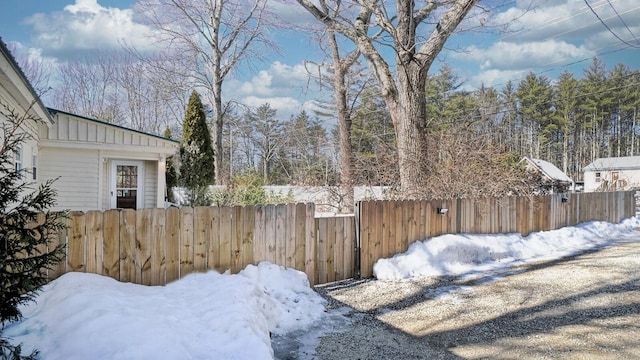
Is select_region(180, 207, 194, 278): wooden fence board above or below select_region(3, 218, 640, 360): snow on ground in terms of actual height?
above

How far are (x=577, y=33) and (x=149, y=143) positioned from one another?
19.5 metres

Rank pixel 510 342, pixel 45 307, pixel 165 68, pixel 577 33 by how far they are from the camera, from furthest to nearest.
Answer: pixel 165 68, pixel 577 33, pixel 510 342, pixel 45 307

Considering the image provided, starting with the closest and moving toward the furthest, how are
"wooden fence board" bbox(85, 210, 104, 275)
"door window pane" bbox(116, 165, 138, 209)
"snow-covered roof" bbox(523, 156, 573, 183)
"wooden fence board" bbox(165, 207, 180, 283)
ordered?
"wooden fence board" bbox(85, 210, 104, 275) < "wooden fence board" bbox(165, 207, 180, 283) < "door window pane" bbox(116, 165, 138, 209) < "snow-covered roof" bbox(523, 156, 573, 183)

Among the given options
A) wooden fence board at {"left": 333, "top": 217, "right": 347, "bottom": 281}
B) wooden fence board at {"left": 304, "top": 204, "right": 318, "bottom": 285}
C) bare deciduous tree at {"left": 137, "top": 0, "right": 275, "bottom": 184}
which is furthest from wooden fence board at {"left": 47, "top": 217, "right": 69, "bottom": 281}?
bare deciduous tree at {"left": 137, "top": 0, "right": 275, "bottom": 184}

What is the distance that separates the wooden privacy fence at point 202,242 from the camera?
13.3 feet

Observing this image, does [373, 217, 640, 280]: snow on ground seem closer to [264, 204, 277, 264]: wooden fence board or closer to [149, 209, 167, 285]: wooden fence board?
[264, 204, 277, 264]: wooden fence board

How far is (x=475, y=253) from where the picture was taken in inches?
279

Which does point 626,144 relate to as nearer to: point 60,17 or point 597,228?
point 597,228

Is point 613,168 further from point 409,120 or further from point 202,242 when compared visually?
point 202,242

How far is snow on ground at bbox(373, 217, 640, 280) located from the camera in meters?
6.32

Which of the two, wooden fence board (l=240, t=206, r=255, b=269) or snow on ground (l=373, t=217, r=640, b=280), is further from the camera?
snow on ground (l=373, t=217, r=640, b=280)

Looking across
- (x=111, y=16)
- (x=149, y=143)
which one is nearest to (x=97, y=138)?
(x=149, y=143)

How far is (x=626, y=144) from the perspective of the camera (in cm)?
3791

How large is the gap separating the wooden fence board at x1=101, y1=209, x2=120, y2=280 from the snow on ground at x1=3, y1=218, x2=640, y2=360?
0.22 m
